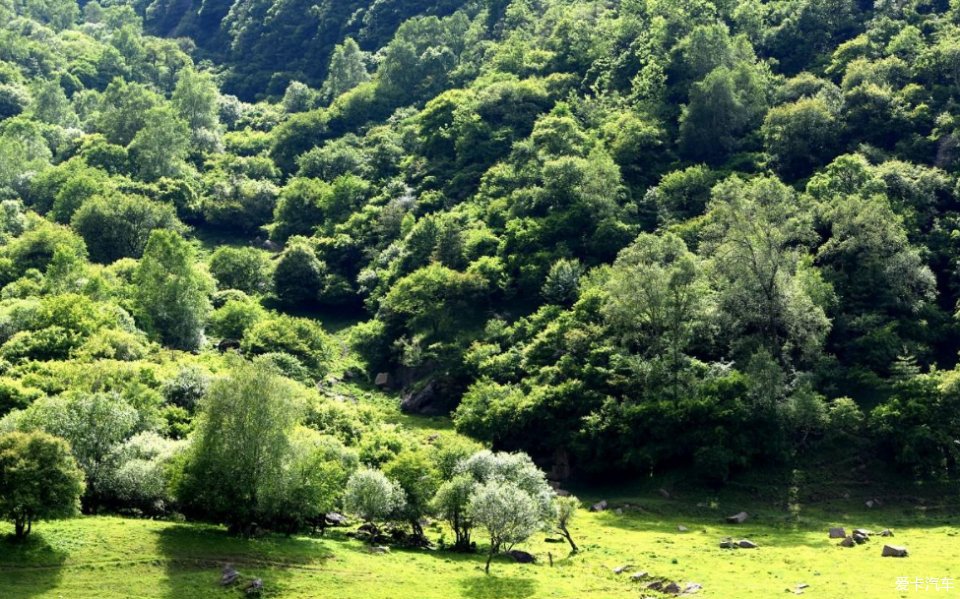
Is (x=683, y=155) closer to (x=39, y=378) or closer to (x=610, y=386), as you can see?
(x=610, y=386)

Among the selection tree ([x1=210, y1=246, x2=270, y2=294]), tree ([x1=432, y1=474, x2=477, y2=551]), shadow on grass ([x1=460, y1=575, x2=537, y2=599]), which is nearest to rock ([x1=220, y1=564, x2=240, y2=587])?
shadow on grass ([x1=460, y1=575, x2=537, y2=599])

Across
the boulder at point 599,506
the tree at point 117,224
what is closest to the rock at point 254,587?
the boulder at point 599,506

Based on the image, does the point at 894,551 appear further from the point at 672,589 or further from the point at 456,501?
the point at 456,501

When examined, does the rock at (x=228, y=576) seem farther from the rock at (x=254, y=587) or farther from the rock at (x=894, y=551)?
the rock at (x=894, y=551)

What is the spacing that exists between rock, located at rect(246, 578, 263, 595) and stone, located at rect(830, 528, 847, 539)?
154ft

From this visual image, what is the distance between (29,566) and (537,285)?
262 ft

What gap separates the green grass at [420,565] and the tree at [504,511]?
294cm

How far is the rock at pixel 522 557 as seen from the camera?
8381cm

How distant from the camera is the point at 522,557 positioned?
84.2 meters

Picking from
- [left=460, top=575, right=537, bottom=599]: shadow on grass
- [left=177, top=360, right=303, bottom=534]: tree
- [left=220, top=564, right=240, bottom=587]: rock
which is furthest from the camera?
[left=177, top=360, right=303, bottom=534]: tree

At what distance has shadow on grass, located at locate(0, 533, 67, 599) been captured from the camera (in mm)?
67188

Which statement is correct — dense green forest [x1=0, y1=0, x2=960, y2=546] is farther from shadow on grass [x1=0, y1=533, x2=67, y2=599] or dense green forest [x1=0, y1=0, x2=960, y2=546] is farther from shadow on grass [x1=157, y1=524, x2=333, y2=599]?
shadow on grass [x1=0, y1=533, x2=67, y2=599]

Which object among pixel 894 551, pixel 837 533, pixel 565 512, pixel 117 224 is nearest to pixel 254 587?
pixel 565 512

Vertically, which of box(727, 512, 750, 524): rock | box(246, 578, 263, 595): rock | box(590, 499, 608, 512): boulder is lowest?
box(246, 578, 263, 595): rock
